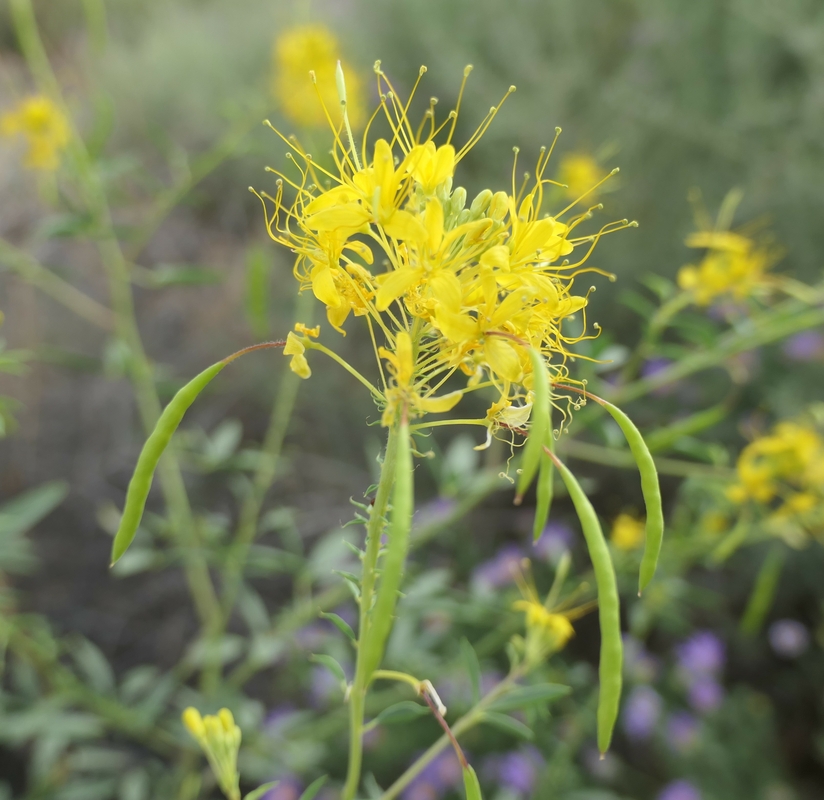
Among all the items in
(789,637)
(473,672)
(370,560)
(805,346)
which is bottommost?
(789,637)

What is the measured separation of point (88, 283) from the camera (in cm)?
283

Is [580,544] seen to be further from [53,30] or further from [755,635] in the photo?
[53,30]

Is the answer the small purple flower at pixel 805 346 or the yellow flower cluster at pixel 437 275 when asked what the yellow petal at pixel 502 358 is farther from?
the small purple flower at pixel 805 346

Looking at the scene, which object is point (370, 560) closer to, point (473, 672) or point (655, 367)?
point (473, 672)

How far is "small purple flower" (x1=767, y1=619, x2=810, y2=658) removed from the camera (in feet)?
7.17

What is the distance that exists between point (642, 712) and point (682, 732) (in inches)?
6.3

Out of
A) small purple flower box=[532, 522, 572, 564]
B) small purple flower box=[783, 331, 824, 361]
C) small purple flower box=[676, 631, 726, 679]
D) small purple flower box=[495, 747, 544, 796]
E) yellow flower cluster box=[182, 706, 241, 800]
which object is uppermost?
yellow flower cluster box=[182, 706, 241, 800]

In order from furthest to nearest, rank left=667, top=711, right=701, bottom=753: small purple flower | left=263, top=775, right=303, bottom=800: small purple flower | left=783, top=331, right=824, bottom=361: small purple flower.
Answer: left=783, top=331, right=824, bottom=361: small purple flower
left=667, top=711, right=701, bottom=753: small purple flower
left=263, top=775, right=303, bottom=800: small purple flower

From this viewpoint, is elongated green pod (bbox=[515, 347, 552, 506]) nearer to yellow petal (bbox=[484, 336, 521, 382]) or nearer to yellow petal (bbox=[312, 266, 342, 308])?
yellow petal (bbox=[484, 336, 521, 382])

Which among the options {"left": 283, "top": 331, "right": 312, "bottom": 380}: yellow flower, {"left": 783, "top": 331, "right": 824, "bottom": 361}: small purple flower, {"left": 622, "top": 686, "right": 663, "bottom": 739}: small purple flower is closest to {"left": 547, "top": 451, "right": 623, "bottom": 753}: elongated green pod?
{"left": 283, "top": 331, "right": 312, "bottom": 380}: yellow flower

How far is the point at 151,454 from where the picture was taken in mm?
506

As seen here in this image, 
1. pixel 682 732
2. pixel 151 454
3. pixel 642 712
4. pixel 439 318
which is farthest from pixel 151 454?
pixel 682 732

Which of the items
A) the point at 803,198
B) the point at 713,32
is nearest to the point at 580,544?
the point at 803,198

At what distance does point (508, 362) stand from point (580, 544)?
2.13m
